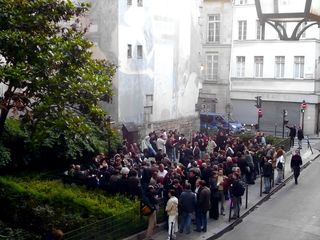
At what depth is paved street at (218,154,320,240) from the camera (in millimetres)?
16422

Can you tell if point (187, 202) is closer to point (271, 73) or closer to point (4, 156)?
point (4, 156)

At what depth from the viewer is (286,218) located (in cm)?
1823

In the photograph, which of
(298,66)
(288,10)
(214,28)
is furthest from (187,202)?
(214,28)

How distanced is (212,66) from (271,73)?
226 inches

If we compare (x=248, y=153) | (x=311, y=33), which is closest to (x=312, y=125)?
(x=311, y=33)

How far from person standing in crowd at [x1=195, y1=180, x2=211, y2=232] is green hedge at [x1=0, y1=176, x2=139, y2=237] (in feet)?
6.14

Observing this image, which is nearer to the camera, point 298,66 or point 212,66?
point 298,66

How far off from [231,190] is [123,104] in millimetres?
12294

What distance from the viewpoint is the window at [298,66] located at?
41838 mm

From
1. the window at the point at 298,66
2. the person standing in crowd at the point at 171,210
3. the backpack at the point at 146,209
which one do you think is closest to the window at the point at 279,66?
the window at the point at 298,66

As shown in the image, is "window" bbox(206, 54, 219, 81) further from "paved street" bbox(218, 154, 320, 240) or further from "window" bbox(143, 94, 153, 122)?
"paved street" bbox(218, 154, 320, 240)

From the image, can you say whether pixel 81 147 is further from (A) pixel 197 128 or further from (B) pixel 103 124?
(A) pixel 197 128

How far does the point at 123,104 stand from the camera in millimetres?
28438

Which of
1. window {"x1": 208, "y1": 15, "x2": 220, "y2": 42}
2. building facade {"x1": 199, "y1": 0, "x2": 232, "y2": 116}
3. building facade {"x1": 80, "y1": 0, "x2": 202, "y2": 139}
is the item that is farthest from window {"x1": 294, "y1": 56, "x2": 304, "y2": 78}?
building facade {"x1": 80, "y1": 0, "x2": 202, "y2": 139}
